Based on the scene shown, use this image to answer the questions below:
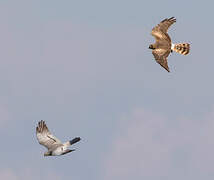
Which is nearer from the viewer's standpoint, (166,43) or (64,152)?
(64,152)

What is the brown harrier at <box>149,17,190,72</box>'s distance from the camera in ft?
275

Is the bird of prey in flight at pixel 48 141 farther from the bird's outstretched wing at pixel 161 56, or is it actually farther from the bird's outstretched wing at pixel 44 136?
the bird's outstretched wing at pixel 161 56

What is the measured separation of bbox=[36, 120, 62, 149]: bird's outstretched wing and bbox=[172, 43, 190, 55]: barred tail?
11.5m

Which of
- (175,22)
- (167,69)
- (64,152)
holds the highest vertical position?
(175,22)

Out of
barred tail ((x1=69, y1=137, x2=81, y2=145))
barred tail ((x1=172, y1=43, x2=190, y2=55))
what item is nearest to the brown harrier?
barred tail ((x1=172, y1=43, x2=190, y2=55))

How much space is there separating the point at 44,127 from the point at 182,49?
12.0 meters

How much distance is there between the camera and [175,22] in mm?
87188

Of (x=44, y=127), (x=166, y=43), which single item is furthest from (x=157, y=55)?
(x=44, y=127)

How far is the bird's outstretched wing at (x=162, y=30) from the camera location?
86188 millimetres

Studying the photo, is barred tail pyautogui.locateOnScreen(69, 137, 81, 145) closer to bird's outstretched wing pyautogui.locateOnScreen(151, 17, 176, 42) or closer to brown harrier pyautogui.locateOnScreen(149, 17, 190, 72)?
brown harrier pyautogui.locateOnScreen(149, 17, 190, 72)

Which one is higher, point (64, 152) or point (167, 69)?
point (167, 69)

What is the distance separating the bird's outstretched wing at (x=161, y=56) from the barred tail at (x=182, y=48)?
719 millimetres

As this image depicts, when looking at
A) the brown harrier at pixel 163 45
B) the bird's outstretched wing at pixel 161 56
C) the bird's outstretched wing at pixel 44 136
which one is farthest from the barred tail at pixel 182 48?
the bird's outstretched wing at pixel 44 136

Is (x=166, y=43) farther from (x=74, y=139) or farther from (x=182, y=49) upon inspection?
(x=74, y=139)
